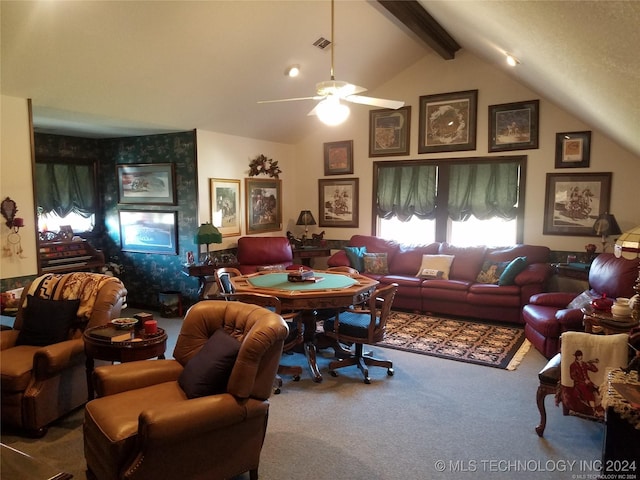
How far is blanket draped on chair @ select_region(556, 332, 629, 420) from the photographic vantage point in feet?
8.95

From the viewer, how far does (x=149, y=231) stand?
6309 millimetres

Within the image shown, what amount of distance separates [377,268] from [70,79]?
4.56 m

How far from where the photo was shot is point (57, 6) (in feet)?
10.7

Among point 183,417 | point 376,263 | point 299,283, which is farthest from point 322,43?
point 183,417

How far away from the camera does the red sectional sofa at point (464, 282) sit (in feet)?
17.9

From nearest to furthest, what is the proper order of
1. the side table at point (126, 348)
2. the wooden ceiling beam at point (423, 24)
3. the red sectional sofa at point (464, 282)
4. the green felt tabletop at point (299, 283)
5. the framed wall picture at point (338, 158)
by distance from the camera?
the side table at point (126, 348), the green felt tabletop at point (299, 283), the wooden ceiling beam at point (423, 24), the red sectional sofa at point (464, 282), the framed wall picture at point (338, 158)

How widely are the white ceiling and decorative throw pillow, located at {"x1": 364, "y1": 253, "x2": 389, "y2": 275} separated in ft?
8.36

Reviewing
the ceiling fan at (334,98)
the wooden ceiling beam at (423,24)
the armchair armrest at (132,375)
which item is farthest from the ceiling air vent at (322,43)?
the armchair armrest at (132,375)

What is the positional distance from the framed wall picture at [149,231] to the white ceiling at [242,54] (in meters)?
1.23

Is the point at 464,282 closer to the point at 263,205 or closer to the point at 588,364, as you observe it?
the point at 588,364

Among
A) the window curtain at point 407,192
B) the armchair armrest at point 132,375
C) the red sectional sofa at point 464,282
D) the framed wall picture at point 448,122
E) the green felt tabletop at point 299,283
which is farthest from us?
the window curtain at point 407,192

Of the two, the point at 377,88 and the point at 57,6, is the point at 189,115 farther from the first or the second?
the point at 377,88

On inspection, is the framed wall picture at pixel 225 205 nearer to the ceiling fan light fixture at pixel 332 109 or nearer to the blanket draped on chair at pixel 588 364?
the ceiling fan light fixture at pixel 332 109

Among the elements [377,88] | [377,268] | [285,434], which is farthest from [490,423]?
[377,88]
